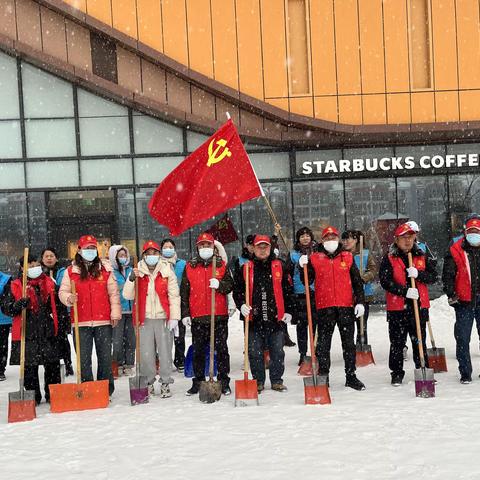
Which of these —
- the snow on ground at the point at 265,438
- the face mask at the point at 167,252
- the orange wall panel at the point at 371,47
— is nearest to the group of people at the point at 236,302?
the snow on ground at the point at 265,438

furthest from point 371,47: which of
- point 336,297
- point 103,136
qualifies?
point 336,297

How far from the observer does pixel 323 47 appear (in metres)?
19.4

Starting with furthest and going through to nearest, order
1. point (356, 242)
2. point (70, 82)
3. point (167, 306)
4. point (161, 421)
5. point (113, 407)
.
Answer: point (70, 82), point (356, 242), point (167, 306), point (113, 407), point (161, 421)

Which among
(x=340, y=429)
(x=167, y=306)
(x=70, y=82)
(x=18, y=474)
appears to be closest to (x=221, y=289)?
(x=167, y=306)

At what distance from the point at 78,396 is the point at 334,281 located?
2.99 m

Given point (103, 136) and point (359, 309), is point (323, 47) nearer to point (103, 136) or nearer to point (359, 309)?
point (103, 136)

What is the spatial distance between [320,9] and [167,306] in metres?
12.4

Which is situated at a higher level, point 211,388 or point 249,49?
point 249,49

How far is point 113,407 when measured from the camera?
27.3 ft

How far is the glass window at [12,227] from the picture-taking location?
61.3 feet

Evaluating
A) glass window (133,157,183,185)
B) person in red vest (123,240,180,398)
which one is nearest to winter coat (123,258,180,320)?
person in red vest (123,240,180,398)

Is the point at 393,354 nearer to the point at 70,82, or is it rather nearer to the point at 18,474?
the point at 18,474

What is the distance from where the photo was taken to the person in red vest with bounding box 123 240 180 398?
9016mm

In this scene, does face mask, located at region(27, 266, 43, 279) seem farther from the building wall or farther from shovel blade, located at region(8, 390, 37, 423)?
the building wall
